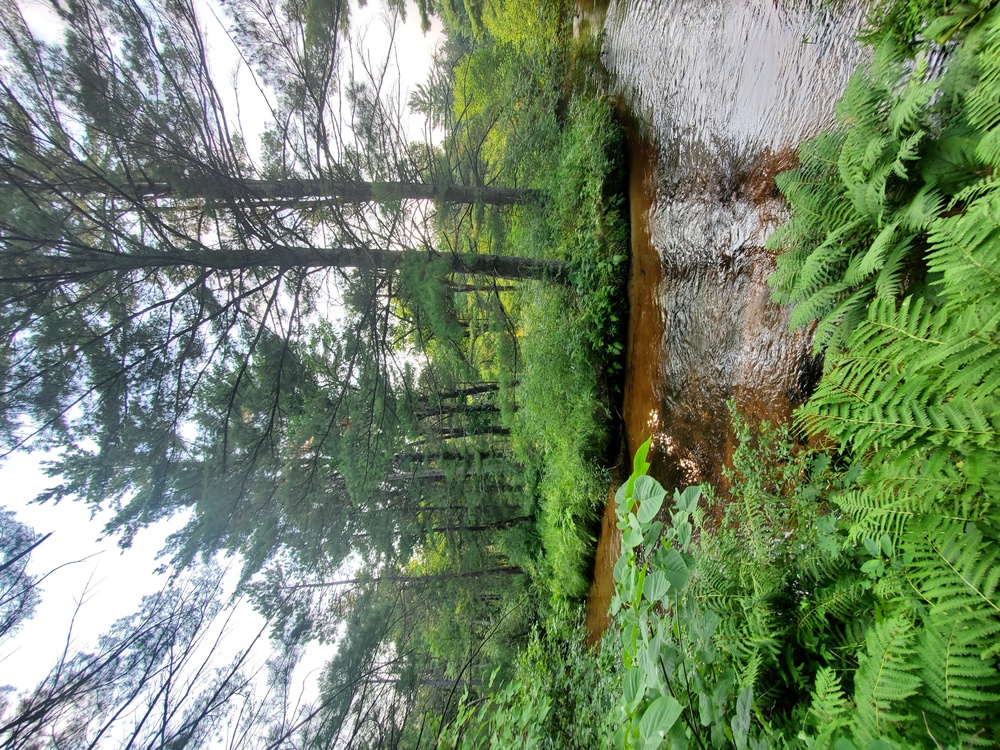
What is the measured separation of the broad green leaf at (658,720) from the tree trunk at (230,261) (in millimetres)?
5111

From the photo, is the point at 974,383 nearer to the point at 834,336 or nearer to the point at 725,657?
the point at 834,336

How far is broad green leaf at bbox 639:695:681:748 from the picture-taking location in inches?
49.2

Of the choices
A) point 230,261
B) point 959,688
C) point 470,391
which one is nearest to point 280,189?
point 230,261

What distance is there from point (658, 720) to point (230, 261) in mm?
5257

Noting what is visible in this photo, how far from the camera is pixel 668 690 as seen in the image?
5.29 feet

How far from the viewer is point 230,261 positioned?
5105 mm

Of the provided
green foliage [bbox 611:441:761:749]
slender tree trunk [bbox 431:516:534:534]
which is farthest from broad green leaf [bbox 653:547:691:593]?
slender tree trunk [bbox 431:516:534:534]

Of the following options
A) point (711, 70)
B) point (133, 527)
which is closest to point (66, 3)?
point (133, 527)

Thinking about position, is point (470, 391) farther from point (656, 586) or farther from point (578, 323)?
point (656, 586)

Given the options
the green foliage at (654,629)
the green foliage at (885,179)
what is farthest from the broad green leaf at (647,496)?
the green foliage at (885,179)

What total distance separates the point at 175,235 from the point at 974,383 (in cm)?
580

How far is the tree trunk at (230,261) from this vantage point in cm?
443

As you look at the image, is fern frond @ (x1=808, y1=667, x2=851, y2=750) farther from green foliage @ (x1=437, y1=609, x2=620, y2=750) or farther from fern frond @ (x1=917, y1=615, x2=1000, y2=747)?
green foliage @ (x1=437, y1=609, x2=620, y2=750)

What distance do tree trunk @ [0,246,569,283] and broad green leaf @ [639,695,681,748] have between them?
5.11 metres
